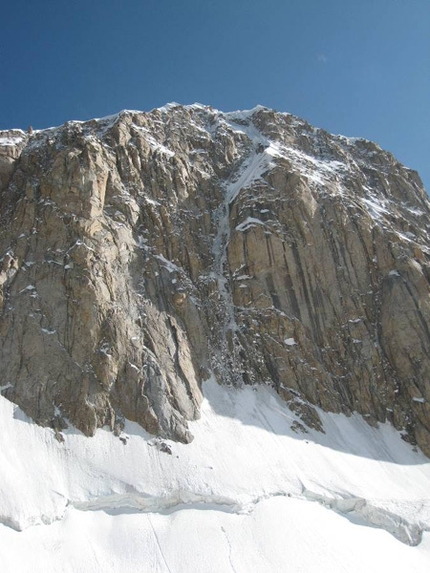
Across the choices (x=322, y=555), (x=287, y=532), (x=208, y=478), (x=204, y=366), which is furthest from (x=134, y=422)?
(x=322, y=555)

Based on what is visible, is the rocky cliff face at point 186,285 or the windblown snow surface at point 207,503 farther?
the rocky cliff face at point 186,285

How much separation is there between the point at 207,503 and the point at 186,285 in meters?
19.2

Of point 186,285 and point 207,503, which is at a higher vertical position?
point 186,285

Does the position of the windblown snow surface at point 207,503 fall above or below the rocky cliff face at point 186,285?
below

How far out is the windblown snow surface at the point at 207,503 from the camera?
22672 millimetres

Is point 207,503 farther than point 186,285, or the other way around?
point 186,285

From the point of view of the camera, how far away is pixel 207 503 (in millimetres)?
26453

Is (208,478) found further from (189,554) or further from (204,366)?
(204,366)

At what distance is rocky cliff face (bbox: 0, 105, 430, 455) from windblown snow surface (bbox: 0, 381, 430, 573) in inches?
78.7

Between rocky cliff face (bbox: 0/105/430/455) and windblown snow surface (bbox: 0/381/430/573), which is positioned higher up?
rocky cliff face (bbox: 0/105/430/455)

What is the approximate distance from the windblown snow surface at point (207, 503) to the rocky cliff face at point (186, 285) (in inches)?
78.7

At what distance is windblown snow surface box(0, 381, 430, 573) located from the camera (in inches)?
893

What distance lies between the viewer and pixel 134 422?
3006 centimetres

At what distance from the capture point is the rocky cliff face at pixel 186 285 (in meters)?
31.7
